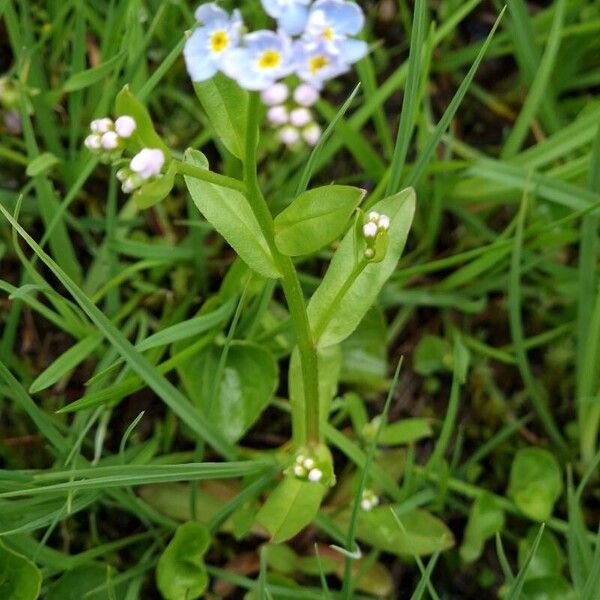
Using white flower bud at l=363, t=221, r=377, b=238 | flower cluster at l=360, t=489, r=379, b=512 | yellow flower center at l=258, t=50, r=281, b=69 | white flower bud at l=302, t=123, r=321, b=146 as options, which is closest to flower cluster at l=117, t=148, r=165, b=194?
yellow flower center at l=258, t=50, r=281, b=69

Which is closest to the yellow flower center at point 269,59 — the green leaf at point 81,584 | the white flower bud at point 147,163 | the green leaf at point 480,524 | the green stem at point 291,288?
the green stem at point 291,288

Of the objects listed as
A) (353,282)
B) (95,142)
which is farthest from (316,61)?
(353,282)

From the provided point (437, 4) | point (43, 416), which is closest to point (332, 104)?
point (437, 4)

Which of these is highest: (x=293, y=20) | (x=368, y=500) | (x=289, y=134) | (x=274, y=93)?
(x=293, y=20)

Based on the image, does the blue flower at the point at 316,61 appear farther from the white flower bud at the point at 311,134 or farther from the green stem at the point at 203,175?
the white flower bud at the point at 311,134

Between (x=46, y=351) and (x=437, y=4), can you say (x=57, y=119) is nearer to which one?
(x=46, y=351)

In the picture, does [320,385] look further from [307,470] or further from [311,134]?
[311,134]

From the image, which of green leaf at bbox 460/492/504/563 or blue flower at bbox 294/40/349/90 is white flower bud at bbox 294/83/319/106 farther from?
green leaf at bbox 460/492/504/563
